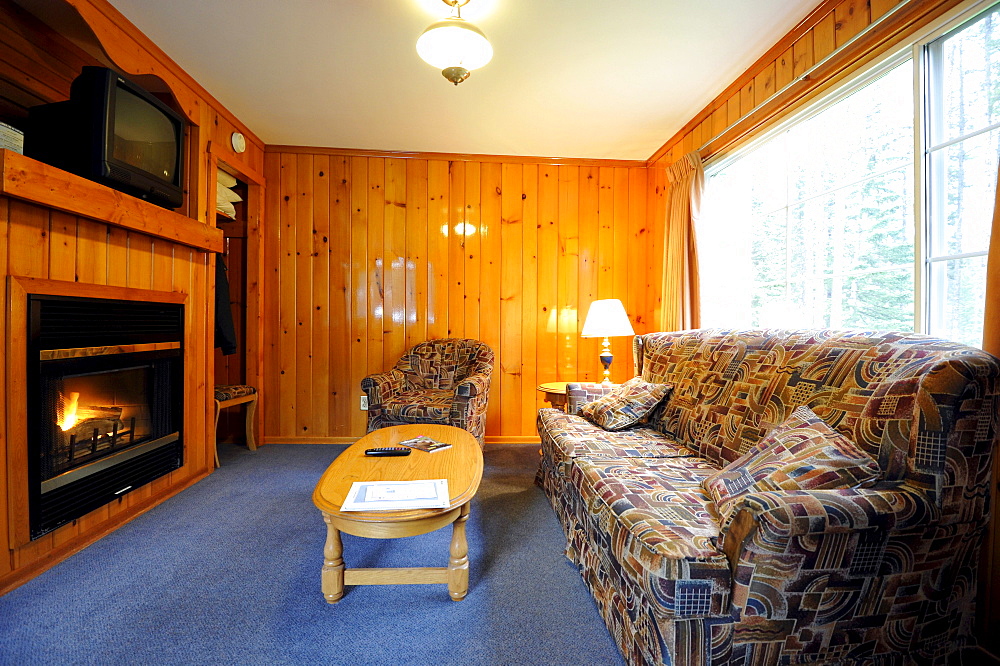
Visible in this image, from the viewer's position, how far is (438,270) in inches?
150

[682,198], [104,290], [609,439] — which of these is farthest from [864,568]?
[104,290]

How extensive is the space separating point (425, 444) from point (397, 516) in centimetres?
73

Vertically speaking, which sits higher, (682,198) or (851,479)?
(682,198)

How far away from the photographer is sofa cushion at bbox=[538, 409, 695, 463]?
6.27 ft

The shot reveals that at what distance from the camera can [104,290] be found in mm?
2080

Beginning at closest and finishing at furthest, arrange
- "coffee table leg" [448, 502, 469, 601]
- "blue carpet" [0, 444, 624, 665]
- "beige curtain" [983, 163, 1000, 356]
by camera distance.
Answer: "beige curtain" [983, 163, 1000, 356] < "blue carpet" [0, 444, 624, 665] < "coffee table leg" [448, 502, 469, 601]

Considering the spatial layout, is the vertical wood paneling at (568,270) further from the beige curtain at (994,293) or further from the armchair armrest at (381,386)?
the beige curtain at (994,293)

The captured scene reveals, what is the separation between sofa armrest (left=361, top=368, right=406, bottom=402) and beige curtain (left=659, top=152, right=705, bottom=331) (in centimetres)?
208

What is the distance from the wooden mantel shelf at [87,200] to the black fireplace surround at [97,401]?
385mm

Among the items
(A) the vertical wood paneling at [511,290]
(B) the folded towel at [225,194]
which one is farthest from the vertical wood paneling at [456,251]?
(B) the folded towel at [225,194]

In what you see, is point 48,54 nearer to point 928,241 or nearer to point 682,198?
point 682,198

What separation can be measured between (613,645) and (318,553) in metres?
1.28

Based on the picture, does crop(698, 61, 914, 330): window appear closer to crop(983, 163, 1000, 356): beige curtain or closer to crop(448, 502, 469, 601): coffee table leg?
crop(983, 163, 1000, 356): beige curtain

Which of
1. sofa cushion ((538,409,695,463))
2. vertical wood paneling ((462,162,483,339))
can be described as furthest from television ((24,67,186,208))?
sofa cushion ((538,409,695,463))
